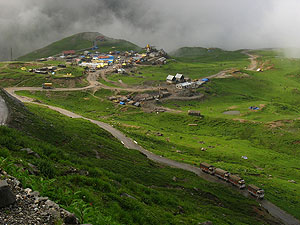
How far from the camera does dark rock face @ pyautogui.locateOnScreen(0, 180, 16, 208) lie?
9.89m

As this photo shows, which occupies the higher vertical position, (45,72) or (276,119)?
(45,72)

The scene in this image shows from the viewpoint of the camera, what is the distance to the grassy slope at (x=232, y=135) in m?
56.8

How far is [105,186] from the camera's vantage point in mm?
20578

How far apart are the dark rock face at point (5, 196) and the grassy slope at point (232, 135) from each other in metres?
47.1

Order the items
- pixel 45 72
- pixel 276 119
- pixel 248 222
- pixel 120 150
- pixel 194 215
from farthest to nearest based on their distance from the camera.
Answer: pixel 45 72, pixel 276 119, pixel 120 150, pixel 248 222, pixel 194 215

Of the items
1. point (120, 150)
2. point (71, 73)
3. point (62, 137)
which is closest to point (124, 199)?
point (62, 137)

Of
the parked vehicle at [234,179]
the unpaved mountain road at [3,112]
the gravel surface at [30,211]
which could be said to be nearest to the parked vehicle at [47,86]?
the unpaved mountain road at [3,112]

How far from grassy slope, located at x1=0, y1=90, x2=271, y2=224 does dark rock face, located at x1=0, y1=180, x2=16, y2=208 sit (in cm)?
180

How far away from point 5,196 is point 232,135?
268 feet

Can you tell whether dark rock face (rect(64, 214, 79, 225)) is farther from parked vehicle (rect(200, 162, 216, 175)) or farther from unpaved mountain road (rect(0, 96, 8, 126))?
parked vehicle (rect(200, 162, 216, 175))

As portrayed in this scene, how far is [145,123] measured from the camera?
3659 inches

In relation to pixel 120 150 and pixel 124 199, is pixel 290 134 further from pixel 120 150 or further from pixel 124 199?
pixel 124 199

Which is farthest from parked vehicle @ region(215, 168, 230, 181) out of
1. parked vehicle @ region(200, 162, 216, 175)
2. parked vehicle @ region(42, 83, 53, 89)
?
parked vehicle @ region(42, 83, 53, 89)

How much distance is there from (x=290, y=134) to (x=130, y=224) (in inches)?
3075
